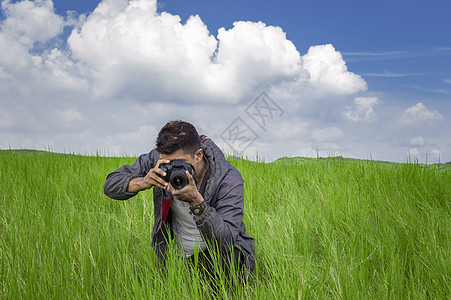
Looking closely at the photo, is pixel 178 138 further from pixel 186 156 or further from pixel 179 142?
pixel 186 156

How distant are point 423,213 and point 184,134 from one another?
332cm

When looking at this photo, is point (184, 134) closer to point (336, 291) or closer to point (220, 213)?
point (220, 213)

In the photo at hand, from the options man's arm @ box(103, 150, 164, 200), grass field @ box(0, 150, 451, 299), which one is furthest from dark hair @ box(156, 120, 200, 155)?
grass field @ box(0, 150, 451, 299)

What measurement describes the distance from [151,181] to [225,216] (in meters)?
0.58

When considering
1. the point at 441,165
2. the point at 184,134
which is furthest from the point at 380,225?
the point at 441,165

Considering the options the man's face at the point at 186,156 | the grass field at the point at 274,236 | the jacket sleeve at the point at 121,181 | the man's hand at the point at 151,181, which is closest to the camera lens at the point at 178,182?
the man's hand at the point at 151,181

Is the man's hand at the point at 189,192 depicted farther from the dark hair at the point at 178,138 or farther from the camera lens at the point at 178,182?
the dark hair at the point at 178,138

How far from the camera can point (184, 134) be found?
7.97 ft

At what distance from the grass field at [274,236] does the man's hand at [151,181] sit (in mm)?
512

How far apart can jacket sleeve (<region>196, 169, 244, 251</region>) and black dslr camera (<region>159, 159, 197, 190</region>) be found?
25 cm

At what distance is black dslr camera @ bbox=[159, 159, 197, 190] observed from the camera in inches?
86.3

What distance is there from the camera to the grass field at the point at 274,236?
2.32m

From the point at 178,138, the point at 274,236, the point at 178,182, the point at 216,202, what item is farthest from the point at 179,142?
the point at 274,236

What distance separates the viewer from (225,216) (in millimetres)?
2455
